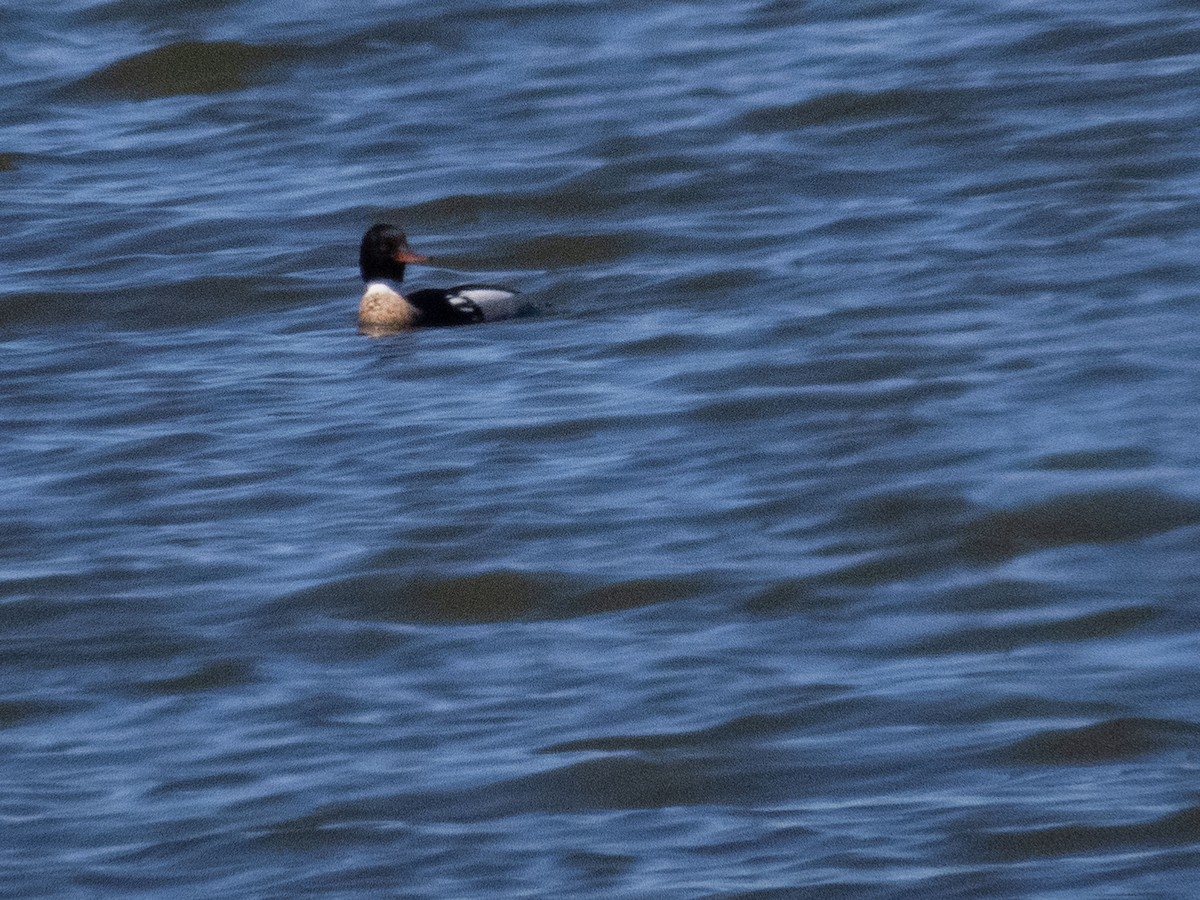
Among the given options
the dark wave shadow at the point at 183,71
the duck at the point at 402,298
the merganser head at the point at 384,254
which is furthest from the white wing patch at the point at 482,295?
the dark wave shadow at the point at 183,71

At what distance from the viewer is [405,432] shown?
432 inches

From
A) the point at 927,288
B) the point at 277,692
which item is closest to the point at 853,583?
the point at 277,692

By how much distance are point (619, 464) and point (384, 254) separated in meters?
3.08

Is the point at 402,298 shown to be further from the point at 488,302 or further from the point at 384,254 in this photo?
the point at 488,302

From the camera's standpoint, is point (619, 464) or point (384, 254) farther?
point (384, 254)

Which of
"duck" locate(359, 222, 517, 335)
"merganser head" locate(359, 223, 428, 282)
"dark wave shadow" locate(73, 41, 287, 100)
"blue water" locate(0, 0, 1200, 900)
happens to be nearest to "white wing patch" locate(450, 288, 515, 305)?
"duck" locate(359, 222, 517, 335)

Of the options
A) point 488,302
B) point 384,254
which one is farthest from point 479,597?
point 384,254

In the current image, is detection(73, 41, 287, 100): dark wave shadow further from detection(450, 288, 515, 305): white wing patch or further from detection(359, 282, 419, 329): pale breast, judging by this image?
detection(450, 288, 515, 305): white wing patch

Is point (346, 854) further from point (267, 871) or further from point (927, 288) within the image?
point (927, 288)

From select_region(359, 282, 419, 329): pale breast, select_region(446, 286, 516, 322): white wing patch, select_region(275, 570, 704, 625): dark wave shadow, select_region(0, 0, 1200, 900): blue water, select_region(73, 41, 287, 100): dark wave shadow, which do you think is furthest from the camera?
select_region(73, 41, 287, 100): dark wave shadow

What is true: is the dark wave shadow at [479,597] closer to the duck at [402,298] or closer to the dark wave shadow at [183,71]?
the duck at [402,298]

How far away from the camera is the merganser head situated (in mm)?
12984

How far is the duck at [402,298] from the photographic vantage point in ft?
41.3

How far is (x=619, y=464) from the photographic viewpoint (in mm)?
10234
